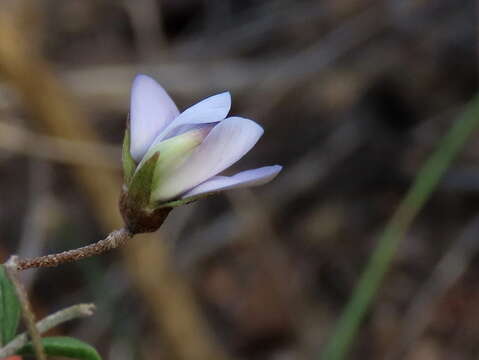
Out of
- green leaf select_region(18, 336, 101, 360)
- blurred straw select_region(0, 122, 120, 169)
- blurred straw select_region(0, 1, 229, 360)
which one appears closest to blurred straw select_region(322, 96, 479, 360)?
blurred straw select_region(0, 1, 229, 360)

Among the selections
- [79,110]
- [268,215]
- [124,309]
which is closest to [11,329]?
[79,110]

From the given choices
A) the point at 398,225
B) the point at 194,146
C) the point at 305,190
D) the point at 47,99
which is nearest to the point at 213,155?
the point at 194,146

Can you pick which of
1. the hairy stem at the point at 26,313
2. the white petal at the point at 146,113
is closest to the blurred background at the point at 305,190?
the white petal at the point at 146,113

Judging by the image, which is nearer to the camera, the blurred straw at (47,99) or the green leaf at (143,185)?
the green leaf at (143,185)

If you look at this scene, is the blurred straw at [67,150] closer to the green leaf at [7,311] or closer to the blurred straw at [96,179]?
the blurred straw at [96,179]

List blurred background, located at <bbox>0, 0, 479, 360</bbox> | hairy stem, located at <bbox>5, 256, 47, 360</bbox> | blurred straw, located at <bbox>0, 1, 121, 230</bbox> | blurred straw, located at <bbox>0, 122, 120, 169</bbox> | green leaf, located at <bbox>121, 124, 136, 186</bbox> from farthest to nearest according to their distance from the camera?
blurred background, located at <bbox>0, 0, 479, 360</bbox> < blurred straw, located at <bbox>0, 122, 120, 169</bbox> < blurred straw, located at <bbox>0, 1, 121, 230</bbox> < green leaf, located at <bbox>121, 124, 136, 186</bbox> < hairy stem, located at <bbox>5, 256, 47, 360</bbox>

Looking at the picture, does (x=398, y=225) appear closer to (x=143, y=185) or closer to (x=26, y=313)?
(x=143, y=185)

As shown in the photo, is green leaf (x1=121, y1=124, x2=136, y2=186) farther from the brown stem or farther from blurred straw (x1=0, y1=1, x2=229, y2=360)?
blurred straw (x1=0, y1=1, x2=229, y2=360)
